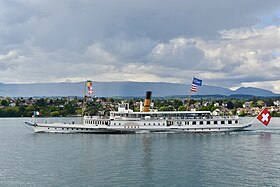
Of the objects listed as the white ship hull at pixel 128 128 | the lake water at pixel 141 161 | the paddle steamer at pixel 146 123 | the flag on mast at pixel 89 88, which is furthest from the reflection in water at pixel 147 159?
the flag on mast at pixel 89 88

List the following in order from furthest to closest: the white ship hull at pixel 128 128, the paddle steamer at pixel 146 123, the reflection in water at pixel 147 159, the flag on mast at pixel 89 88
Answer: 1. the paddle steamer at pixel 146 123
2. the white ship hull at pixel 128 128
3. the flag on mast at pixel 89 88
4. the reflection in water at pixel 147 159

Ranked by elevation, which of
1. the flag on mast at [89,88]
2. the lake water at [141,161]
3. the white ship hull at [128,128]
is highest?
the flag on mast at [89,88]

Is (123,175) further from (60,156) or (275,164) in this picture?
(275,164)

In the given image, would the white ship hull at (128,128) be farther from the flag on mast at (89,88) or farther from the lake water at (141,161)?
the flag on mast at (89,88)

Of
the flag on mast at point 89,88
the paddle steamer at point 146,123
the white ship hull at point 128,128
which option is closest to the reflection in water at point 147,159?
the white ship hull at point 128,128

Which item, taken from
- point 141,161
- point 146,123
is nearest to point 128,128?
point 146,123

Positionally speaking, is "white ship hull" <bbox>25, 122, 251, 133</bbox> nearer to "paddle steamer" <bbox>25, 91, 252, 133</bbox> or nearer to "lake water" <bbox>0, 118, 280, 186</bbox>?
"paddle steamer" <bbox>25, 91, 252, 133</bbox>

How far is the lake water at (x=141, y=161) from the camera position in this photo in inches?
1350

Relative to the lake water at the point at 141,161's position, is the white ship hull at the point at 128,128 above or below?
above

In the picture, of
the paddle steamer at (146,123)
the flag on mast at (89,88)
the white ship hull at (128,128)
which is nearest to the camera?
the flag on mast at (89,88)

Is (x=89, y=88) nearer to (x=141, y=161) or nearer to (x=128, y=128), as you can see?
(x=128, y=128)

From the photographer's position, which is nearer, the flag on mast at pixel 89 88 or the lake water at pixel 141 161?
the lake water at pixel 141 161

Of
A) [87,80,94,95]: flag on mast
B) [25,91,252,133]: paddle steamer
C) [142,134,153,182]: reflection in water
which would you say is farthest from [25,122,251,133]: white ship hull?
[142,134,153,182]: reflection in water

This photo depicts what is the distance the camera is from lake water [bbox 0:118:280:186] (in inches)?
1350
